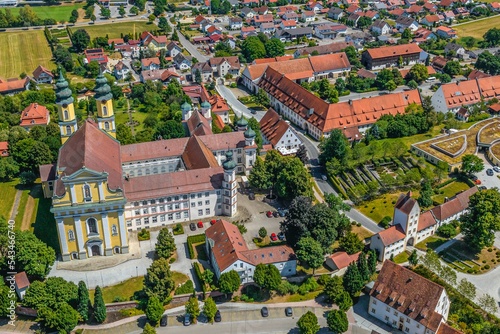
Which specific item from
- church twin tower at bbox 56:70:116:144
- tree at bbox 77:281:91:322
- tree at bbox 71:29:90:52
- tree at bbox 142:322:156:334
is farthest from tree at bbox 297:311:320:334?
tree at bbox 71:29:90:52

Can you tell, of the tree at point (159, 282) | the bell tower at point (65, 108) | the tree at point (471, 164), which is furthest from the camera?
the tree at point (471, 164)

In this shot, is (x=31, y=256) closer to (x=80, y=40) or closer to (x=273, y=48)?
(x=273, y=48)

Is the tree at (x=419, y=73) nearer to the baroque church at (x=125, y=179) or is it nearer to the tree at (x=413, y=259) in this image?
the baroque church at (x=125, y=179)

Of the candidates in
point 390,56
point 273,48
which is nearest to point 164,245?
point 273,48

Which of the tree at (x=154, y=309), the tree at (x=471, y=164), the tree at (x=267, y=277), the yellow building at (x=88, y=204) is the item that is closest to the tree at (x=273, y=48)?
the tree at (x=471, y=164)

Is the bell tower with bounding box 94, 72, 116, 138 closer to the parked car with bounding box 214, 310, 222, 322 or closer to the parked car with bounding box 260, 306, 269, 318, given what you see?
the parked car with bounding box 214, 310, 222, 322

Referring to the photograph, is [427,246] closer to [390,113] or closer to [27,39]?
[390,113]
